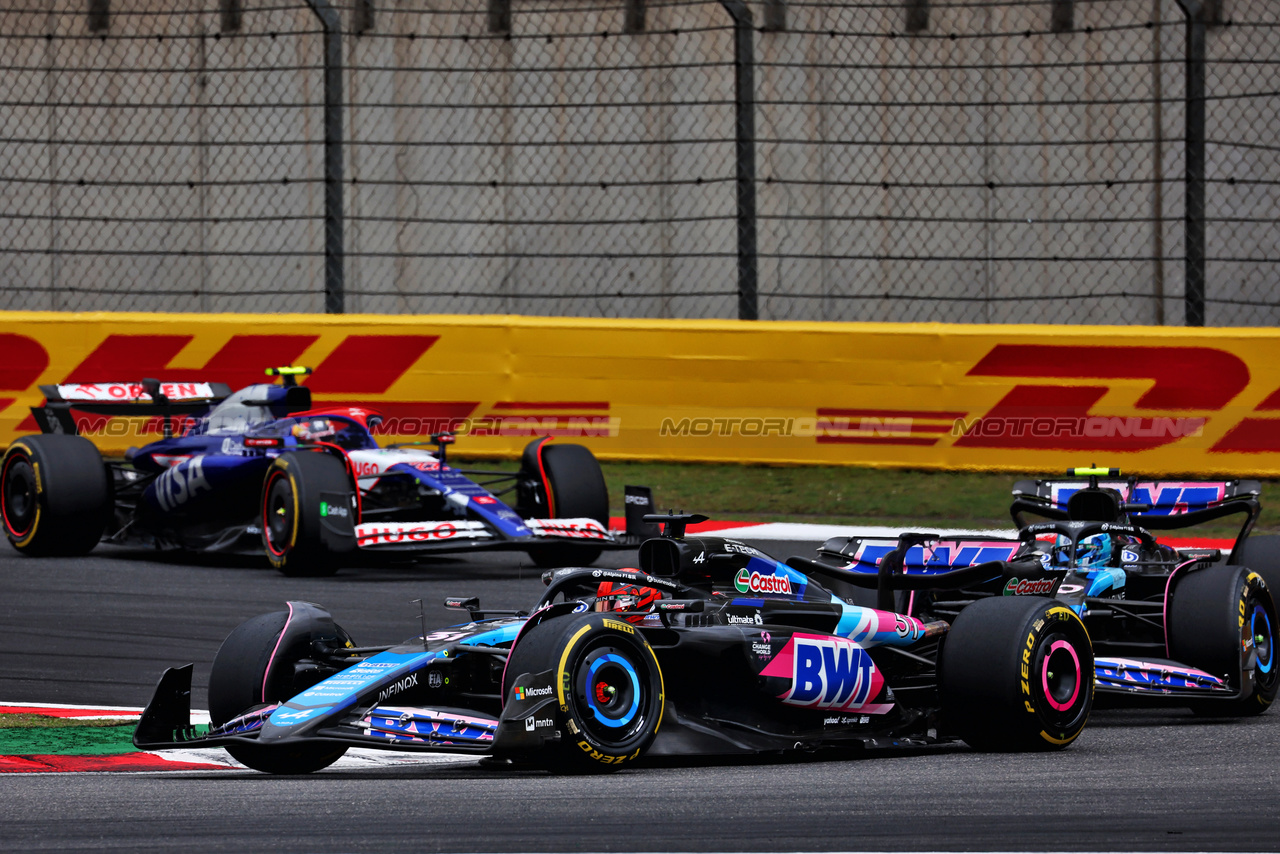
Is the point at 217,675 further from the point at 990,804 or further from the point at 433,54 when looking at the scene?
the point at 433,54

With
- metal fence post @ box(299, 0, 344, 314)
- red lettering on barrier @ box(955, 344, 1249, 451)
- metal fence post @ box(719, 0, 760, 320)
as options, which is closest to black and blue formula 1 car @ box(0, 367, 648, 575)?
metal fence post @ box(299, 0, 344, 314)

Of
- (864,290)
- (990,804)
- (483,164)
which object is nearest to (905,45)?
(864,290)

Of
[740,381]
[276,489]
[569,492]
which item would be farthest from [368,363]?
[276,489]

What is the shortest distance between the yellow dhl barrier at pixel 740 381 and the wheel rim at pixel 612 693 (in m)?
7.81

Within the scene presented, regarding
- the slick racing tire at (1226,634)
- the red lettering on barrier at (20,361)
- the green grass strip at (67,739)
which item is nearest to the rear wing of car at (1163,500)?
the slick racing tire at (1226,634)

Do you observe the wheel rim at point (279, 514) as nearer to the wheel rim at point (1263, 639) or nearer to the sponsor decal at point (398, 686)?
the sponsor decal at point (398, 686)

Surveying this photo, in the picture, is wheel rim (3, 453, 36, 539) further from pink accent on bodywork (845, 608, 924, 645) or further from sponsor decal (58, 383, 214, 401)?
pink accent on bodywork (845, 608, 924, 645)

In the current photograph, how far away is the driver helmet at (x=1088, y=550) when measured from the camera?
785 cm

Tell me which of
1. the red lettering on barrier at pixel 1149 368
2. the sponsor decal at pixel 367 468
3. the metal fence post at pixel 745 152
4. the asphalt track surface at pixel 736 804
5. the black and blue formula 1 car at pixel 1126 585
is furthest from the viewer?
the metal fence post at pixel 745 152

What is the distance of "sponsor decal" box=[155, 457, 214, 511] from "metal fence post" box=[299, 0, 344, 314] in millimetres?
2560

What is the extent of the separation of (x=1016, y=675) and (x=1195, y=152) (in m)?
7.91

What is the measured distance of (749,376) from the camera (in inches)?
537

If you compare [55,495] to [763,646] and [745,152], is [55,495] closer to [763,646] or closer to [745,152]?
[745,152]

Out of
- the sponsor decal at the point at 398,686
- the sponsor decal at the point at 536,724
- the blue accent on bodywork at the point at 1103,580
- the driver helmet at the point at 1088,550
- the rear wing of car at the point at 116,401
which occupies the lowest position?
the sponsor decal at the point at 536,724
